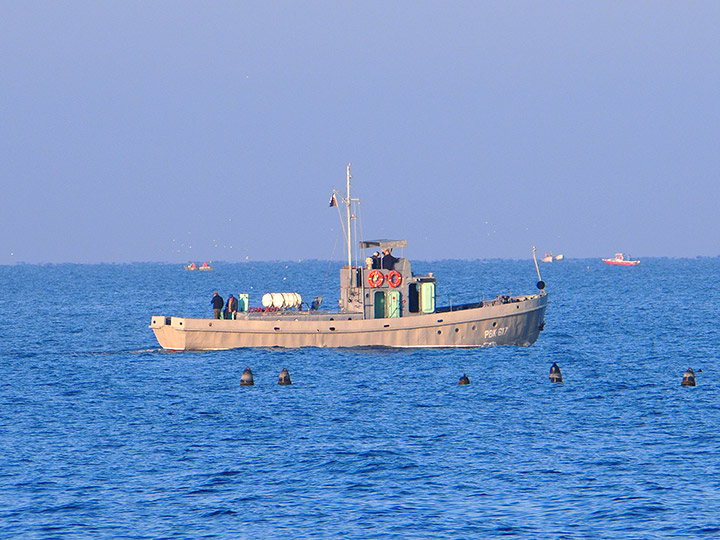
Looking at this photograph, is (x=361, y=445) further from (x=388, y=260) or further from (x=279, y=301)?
(x=279, y=301)

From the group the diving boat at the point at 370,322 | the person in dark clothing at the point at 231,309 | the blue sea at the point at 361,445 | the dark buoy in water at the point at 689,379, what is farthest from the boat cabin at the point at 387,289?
the dark buoy in water at the point at 689,379

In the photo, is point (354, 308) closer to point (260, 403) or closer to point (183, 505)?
point (260, 403)

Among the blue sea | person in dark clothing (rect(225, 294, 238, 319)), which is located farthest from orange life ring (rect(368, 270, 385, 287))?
person in dark clothing (rect(225, 294, 238, 319))

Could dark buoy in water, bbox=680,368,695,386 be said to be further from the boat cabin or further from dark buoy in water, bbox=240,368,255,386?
dark buoy in water, bbox=240,368,255,386

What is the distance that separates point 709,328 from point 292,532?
2444 inches

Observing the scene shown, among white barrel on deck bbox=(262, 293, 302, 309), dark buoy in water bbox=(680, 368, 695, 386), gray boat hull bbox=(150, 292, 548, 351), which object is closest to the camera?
dark buoy in water bbox=(680, 368, 695, 386)

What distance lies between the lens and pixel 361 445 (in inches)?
1366

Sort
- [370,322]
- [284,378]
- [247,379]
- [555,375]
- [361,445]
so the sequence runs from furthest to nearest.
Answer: [370,322], [555,375], [284,378], [247,379], [361,445]

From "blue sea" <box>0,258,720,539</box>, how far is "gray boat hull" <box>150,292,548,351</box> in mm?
834

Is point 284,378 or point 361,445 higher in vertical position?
point 284,378

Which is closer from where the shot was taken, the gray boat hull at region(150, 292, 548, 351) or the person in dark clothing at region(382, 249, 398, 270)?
the gray boat hull at region(150, 292, 548, 351)

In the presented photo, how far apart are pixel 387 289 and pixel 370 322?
6.96 ft

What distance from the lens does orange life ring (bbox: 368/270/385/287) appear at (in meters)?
55.6

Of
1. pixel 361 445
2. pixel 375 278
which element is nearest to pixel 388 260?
pixel 375 278
